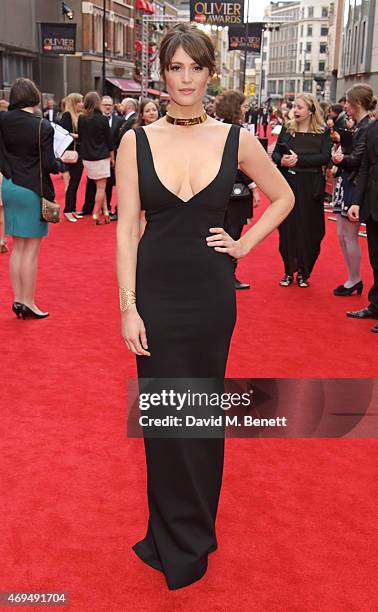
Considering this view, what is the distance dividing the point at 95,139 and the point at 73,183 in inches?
36.5

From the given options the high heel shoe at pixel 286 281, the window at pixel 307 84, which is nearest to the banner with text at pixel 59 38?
the high heel shoe at pixel 286 281

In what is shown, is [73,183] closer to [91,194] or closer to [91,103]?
[91,194]

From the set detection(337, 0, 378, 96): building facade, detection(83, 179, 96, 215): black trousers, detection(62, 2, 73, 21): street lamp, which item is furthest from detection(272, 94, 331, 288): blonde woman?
detection(62, 2, 73, 21): street lamp

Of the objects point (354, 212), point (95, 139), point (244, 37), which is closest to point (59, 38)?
point (244, 37)

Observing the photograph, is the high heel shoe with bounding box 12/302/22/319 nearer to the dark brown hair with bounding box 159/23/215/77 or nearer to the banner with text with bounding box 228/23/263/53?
the dark brown hair with bounding box 159/23/215/77

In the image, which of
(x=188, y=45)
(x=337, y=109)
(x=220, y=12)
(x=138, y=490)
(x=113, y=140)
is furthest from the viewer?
(x=220, y=12)

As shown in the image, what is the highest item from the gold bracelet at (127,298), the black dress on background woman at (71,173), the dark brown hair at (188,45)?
the dark brown hair at (188,45)

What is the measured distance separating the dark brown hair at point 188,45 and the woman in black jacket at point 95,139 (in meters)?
9.09

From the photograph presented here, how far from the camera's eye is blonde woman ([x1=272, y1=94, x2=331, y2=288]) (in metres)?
7.75

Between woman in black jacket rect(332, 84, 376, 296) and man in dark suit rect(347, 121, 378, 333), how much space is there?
10 centimetres

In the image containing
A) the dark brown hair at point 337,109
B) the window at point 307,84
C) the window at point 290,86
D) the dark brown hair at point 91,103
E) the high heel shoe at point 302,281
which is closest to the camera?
the high heel shoe at point 302,281

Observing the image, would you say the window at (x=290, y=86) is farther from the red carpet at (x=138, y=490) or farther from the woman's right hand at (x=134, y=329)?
the woman's right hand at (x=134, y=329)

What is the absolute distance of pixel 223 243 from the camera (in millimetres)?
2766

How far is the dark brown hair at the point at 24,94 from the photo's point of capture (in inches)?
245
